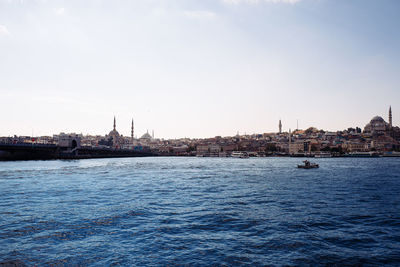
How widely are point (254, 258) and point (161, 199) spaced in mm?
12465

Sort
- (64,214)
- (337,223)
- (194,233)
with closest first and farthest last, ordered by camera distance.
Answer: (194,233) → (337,223) → (64,214)

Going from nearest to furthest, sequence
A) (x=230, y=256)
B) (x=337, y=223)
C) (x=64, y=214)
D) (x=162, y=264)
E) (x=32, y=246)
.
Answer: (x=162, y=264) → (x=230, y=256) → (x=32, y=246) → (x=337, y=223) → (x=64, y=214)

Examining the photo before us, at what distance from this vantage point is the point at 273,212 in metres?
17.3

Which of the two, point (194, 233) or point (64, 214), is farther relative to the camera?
point (64, 214)

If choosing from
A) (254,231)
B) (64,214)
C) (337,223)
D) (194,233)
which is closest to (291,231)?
(254,231)

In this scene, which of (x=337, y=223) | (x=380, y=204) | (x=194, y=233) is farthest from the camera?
(x=380, y=204)

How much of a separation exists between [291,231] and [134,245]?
6.70m

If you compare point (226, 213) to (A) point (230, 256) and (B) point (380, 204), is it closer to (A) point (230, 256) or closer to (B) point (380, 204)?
(A) point (230, 256)

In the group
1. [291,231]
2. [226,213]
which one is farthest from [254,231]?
[226,213]

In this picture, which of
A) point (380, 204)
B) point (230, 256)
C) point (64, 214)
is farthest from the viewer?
point (380, 204)

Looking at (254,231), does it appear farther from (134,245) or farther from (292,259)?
(134,245)

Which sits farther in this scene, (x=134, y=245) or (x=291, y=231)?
(x=291, y=231)

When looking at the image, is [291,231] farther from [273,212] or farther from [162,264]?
[162,264]

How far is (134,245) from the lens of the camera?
37.3ft
